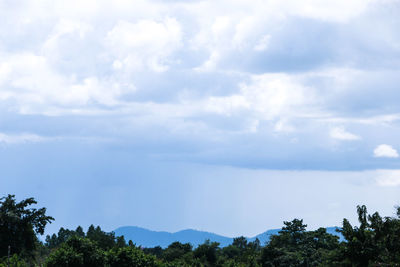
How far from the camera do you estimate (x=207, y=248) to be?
101438mm

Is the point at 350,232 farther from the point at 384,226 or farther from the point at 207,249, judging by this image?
the point at 207,249

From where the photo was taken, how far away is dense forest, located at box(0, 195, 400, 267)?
41.0 m

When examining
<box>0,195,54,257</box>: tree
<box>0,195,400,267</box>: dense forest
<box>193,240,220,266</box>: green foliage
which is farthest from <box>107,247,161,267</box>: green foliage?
<box>193,240,220,266</box>: green foliage

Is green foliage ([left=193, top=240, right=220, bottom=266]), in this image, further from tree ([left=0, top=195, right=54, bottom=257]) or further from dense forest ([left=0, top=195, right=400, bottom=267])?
tree ([left=0, top=195, right=54, bottom=257])

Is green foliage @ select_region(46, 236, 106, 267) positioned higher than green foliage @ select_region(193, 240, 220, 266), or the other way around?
green foliage @ select_region(193, 240, 220, 266)

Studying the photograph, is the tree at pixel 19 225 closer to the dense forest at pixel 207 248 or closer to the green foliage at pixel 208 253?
the dense forest at pixel 207 248

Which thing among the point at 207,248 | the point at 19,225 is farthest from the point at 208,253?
the point at 19,225

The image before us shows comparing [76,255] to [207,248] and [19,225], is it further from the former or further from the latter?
[207,248]

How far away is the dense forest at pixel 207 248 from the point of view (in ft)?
134

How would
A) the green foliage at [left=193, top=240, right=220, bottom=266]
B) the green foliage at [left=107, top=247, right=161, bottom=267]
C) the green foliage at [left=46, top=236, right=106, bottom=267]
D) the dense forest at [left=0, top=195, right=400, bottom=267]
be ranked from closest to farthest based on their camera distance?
the dense forest at [left=0, top=195, right=400, bottom=267] < the green foliage at [left=46, top=236, right=106, bottom=267] < the green foliage at [left=107, top=247, right=161, bottom=267] < the green foliage at [left=193, top=240, right=220, bottom=266]

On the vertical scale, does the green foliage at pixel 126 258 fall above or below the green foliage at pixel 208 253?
below

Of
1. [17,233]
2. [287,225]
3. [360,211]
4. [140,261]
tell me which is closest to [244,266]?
[287,225]

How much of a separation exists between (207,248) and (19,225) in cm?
4355

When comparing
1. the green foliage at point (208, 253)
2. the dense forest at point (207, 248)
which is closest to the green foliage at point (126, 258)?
the dense forest at point (207, 248)
